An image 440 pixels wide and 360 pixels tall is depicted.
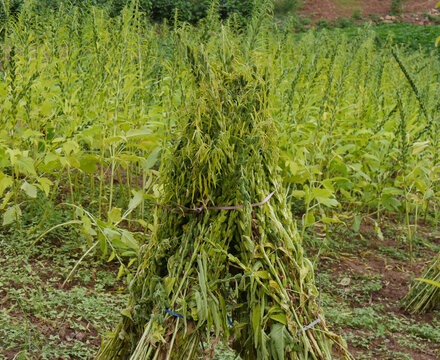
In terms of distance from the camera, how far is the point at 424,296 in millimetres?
3010

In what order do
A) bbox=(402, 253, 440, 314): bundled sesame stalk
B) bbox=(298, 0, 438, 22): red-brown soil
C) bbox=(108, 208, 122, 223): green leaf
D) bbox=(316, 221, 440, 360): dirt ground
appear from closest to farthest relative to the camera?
bbox=(108, 208, 122, 223): green leaf → bbox=(316, 221, 440, 360): dirt ground → bbox=(402, 253, 440, 314): bundled sesame stalk → bbox=(298, 0, 438, 22): red-brown soil

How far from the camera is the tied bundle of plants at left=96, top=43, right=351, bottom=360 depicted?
1.50 metres

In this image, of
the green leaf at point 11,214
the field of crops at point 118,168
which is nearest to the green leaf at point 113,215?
the field of crops at point 118,168

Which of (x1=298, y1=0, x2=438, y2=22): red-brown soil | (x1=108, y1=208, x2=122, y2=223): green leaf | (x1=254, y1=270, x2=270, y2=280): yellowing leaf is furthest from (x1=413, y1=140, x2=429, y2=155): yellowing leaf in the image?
(x1=298, y1=0, x2=438, y2=22): red-brown soil

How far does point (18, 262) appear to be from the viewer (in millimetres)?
2740

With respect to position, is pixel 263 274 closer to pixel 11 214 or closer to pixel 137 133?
pixel 137 133

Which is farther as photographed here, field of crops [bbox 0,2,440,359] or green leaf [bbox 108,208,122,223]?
green leaf [bbox 108,208,122,223]

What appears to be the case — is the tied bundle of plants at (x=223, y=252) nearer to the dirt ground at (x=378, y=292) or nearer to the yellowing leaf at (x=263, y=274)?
the yellowing leaf at (x=263, y=274)

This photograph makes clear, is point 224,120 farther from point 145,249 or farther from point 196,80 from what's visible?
point 145,249

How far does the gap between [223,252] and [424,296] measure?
1.91 m

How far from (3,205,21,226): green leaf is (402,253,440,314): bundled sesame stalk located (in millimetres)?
2204

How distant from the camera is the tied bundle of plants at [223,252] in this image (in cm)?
150

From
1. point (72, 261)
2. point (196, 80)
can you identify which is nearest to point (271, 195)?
point (196, 80)

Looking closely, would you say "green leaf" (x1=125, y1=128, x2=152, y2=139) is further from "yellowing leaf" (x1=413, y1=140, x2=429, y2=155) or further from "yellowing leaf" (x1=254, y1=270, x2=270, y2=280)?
"yellowing leaf" (x1=413, y1=140, x2=429, y2=155)
